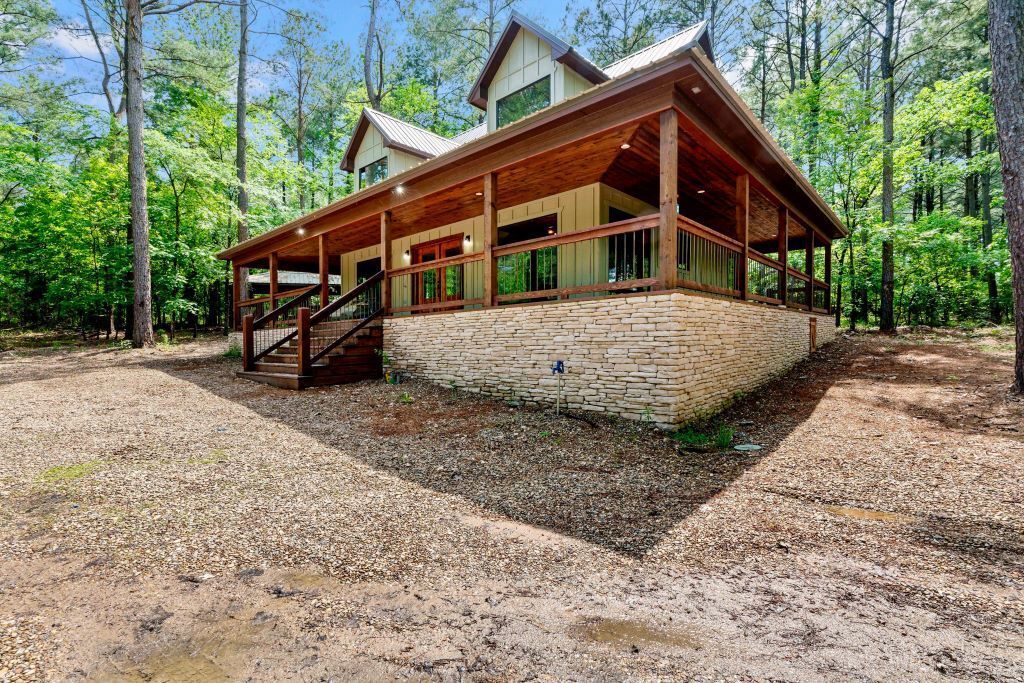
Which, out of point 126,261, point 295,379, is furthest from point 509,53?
point 126,261

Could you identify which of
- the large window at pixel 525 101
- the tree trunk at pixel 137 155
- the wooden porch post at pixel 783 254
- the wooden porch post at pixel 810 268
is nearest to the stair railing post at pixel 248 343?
the tree trunk at pixel 137 155

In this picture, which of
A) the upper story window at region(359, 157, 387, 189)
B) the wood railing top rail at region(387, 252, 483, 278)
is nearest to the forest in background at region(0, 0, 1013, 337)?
the upper story window at region(359, 157, 387, 189)

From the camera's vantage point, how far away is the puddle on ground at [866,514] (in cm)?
293

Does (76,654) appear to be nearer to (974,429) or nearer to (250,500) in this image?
(250,500)

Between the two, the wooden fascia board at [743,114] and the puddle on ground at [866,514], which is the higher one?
the wooden fascia board at [743,114]

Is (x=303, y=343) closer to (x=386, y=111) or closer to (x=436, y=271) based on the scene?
(x=436, y=271)

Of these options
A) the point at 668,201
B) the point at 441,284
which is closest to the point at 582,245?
the point at 441,284

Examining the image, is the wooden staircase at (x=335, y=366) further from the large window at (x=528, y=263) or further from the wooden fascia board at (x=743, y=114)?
the wooden fascia board at (x=743, y=114)

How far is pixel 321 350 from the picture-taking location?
8.16 metres

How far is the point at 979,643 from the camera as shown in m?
Answer: 1.78

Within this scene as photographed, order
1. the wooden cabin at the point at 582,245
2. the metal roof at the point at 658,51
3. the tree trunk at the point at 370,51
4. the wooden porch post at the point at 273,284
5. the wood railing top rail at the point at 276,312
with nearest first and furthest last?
the wooden cabin at the point at 582,245, the wood railing top rail at the point at 276,312, the metal roof at the point at 658,51, the wooden porch post at the point at 273,284, the tree trunk at the point at 370,51

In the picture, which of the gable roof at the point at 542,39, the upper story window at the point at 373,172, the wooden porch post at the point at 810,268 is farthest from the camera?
the upper story window at the point at 373,172

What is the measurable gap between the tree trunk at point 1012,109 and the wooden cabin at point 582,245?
92.9 inches

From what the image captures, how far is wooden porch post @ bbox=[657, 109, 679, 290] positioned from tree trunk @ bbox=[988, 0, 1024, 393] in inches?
154
